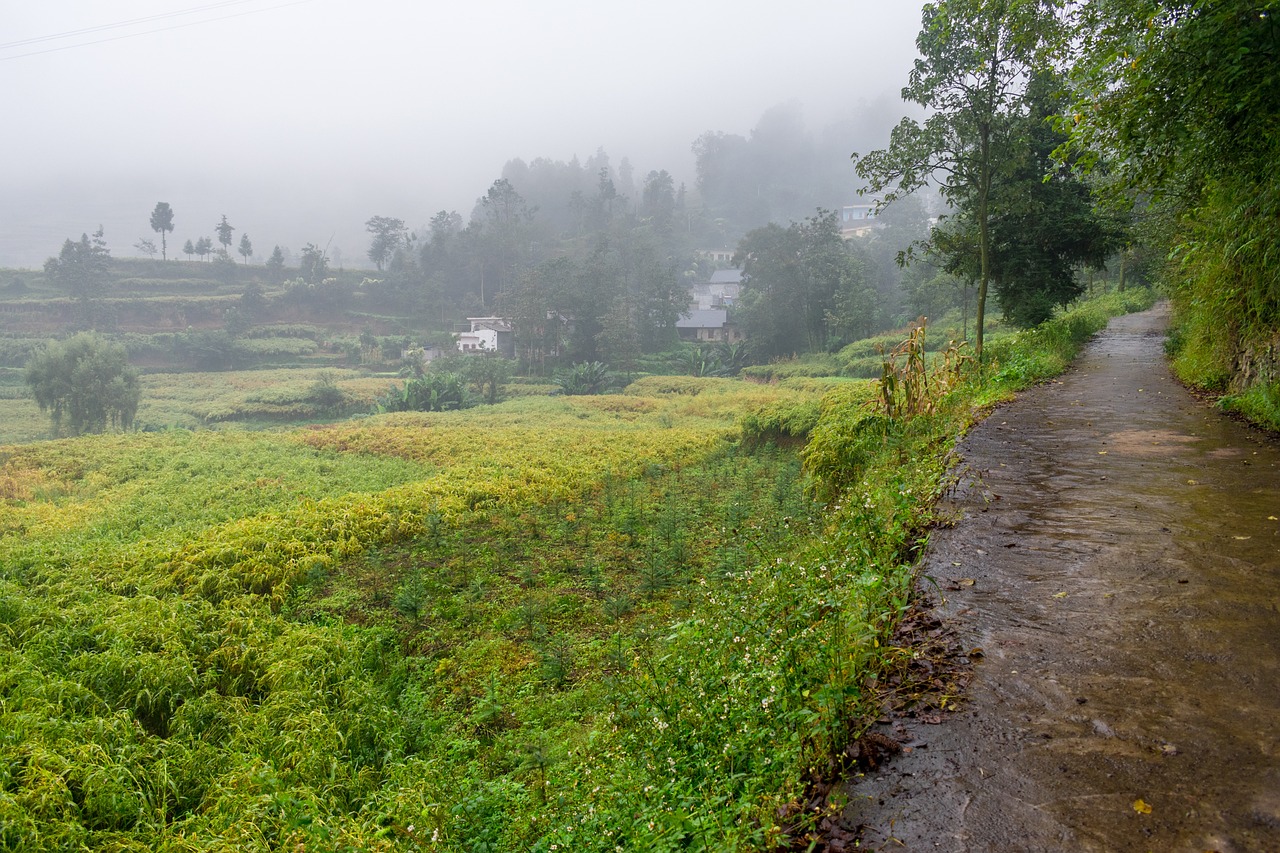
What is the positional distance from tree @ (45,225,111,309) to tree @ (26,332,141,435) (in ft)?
107

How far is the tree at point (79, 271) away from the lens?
1988 inches

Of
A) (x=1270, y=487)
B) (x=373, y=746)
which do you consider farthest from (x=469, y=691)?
(x=1270, y=487)

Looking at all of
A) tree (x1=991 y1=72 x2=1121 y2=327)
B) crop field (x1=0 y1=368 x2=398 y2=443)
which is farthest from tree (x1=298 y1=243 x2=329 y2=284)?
tree (x1=991 y1=72 x2=1121 y2=327)

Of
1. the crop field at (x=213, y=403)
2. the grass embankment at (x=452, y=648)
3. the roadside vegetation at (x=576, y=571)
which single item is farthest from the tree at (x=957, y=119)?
the crop field at (x=213, y=403)

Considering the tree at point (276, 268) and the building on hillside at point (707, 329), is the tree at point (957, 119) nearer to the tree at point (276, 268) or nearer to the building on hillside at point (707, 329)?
the building on hillside at point (707, 329)

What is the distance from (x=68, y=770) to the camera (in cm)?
359

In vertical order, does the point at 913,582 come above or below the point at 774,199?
below

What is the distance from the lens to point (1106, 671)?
7.86ft

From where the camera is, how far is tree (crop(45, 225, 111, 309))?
50500mm

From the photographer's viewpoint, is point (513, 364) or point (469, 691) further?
point (513, 364)

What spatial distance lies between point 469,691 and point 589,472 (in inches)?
248

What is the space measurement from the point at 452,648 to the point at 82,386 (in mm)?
25706

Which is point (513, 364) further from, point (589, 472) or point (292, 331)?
point (589, 472)

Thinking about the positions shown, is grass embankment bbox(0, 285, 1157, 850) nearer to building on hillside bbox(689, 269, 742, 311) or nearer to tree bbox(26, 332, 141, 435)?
tree bbox(26, 332, 141, 435)
